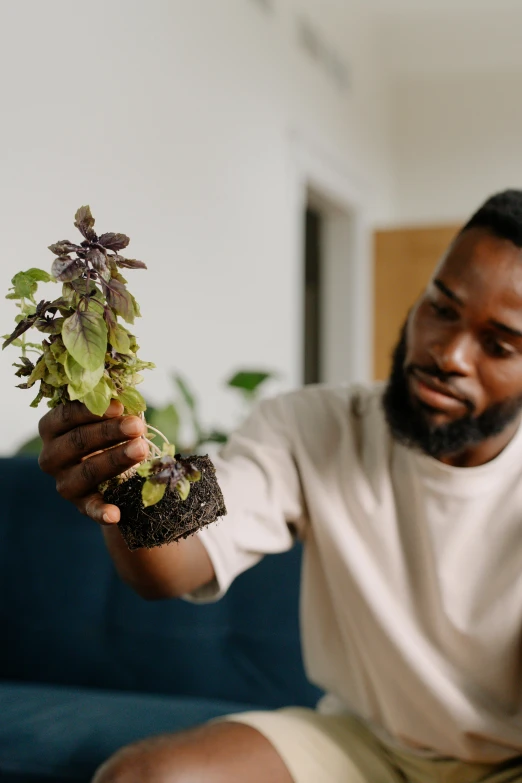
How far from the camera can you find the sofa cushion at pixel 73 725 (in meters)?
1.29

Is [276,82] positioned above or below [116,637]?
above

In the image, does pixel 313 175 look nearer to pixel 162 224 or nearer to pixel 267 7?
pixel 267 7

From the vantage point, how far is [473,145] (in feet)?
19.2

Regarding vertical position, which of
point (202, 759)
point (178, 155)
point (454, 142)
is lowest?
point (202, 759)

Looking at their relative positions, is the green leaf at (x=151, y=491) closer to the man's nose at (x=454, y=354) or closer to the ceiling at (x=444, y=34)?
the man's nose at (x=454, y=354)

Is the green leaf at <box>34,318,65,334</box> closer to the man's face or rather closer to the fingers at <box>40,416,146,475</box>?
the fingers at <box>40,416,146,475</box>

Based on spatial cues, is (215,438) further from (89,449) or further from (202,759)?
(89,449)

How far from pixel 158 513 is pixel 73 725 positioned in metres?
0.66

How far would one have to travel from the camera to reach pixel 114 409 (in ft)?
A: 2.80

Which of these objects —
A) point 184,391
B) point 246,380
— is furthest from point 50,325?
point 246,380

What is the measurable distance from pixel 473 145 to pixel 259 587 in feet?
15.7

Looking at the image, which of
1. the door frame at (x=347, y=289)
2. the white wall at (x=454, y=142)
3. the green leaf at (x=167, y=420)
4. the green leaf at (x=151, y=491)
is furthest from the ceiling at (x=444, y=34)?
the green leaf at (x=151, y=491)

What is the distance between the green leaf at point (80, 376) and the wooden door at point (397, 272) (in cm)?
445

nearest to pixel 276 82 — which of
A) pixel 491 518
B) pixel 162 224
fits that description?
pixel 162 224
